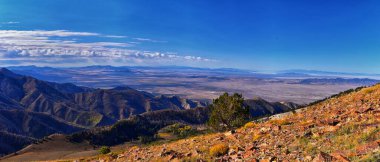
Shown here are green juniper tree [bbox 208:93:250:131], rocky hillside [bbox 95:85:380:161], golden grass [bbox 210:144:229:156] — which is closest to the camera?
rocky hillside [bbox 95:85:380:161]

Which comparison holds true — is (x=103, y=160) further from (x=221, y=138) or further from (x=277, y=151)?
(x=277, y=151)

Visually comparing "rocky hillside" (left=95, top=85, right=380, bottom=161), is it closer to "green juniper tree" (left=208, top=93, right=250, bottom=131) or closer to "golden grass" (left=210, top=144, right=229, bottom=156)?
"golden grass" (left=210, top=144, right=229, bottom=156)

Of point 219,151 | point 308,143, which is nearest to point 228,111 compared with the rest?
point 219,151

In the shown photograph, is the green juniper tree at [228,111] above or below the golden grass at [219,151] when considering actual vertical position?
below

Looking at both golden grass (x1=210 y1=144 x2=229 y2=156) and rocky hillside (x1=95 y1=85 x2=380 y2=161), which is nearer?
rocky hillside (x1=95 y1=85 x2=380 y2=161)

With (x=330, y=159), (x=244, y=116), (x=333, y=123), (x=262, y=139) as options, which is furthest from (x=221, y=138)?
(x=244, y=116)

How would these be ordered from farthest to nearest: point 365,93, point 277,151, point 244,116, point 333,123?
point 244,116, point 365,93, point 333,123, point 277,151

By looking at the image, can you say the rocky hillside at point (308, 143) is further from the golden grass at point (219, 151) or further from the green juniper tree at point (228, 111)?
the green juniper tree at point (228, 111)

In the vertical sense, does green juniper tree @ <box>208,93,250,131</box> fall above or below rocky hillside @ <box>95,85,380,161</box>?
below

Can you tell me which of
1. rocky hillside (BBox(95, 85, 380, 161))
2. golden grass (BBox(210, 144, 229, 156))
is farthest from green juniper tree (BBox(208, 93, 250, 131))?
golden grass (BBox(210, 144, 229, 156))

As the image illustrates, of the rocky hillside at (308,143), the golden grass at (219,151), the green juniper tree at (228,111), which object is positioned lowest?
the green juniper tree at (228,111)

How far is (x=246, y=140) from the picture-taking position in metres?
31.3

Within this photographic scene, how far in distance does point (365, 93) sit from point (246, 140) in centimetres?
2044

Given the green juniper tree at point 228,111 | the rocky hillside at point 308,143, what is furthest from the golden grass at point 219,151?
the green juniper tree at point 228,111
